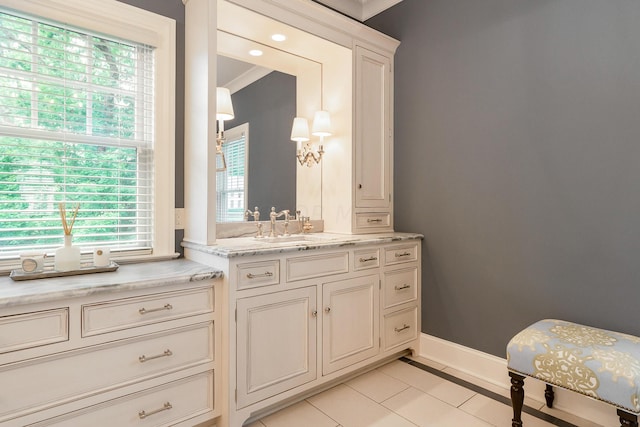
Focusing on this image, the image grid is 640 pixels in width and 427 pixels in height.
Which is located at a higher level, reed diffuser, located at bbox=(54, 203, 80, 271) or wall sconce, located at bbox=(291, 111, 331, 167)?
wall sconce, located at bbox=(291, 111, 331, 167)

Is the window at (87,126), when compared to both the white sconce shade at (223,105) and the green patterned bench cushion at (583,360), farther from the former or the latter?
the green patterned bench cushion at (583,360)

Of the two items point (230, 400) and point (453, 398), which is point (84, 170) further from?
point (453, 398)

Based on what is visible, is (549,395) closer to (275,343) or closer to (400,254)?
(400,254)

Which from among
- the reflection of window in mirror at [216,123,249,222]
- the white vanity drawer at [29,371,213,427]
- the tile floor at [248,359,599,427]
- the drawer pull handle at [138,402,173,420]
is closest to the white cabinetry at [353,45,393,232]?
the reflection of window in mirror at [216,123,249,222]

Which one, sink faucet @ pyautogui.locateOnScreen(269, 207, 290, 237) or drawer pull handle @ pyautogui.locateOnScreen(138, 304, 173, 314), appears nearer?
drawer pull handle @ pyautogui.locateOnScreen(138, 304, 173, 314)

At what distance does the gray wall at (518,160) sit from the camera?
73.7 inches

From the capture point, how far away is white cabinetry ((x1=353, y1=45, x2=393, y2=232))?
2711mm

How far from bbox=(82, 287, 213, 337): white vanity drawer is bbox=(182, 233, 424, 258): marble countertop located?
0.74 ft

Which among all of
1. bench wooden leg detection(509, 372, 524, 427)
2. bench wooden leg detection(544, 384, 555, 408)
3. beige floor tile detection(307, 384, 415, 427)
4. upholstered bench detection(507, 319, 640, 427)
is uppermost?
upholstered bench detection(507, 319, 640, 427)

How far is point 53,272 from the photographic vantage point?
165cm

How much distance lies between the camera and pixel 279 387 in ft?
6.42

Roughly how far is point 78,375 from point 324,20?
243 cm

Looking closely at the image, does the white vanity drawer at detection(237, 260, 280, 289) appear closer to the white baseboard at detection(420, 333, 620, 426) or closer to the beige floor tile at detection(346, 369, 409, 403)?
the beige floor tile at detection(346, 369, 409, 403)

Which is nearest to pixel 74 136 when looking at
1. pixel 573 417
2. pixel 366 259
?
pixel 366 259
